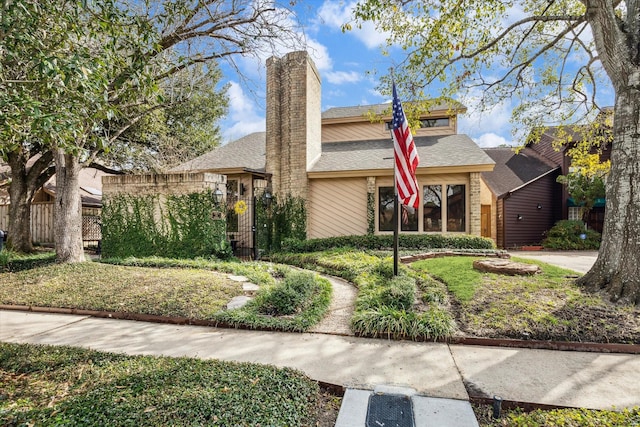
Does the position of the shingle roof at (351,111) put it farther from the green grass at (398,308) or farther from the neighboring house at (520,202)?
the green grass at (398,308)

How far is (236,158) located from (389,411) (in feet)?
41.9

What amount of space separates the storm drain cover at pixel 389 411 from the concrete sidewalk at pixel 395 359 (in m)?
0.22

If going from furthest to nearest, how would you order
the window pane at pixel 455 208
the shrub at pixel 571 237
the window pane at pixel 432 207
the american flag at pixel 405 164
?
the shrub at pixel 571 237 < the window pane at pixel 432 207 < the window pane at pixel 455 208 < the american flag at pixel 405 164

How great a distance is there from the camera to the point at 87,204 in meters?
16.2

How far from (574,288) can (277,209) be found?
30.1 feet

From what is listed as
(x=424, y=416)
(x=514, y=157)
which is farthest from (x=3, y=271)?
(x=514, y=157)

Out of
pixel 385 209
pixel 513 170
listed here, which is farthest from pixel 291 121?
pixel 513 170


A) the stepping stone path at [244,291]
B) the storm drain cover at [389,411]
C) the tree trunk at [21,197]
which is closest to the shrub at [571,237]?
the stepping stone path at [244,291]

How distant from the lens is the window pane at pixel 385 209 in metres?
12.0

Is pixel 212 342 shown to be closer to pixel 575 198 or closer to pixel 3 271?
pixel 3 271

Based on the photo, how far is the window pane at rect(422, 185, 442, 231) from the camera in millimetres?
11664

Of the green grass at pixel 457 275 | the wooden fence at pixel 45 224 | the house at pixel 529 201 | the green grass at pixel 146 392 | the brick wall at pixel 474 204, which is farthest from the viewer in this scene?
the house at pixel 529 201

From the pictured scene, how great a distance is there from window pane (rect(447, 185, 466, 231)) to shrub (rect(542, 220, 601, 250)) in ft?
22.1

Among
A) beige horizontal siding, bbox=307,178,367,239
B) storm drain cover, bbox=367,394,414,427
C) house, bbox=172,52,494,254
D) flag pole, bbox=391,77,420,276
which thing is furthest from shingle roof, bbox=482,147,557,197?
storm drain cover, bbox=367,394,414,427
